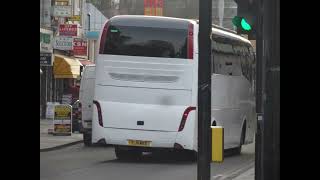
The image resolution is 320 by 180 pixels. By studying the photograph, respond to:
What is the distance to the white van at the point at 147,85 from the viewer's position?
1697 centimetres

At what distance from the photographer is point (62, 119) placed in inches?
1021

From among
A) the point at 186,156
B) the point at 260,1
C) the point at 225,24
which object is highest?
the point at 225,24

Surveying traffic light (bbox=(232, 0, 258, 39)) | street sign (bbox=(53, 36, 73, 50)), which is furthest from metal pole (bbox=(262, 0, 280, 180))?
street sign (bbox=(53, 36, 73, 50))

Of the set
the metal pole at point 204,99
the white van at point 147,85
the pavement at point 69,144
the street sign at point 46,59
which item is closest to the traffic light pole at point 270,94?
the metal pole at point 204,99

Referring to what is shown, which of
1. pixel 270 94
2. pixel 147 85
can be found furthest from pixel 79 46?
→ pixel 270 94

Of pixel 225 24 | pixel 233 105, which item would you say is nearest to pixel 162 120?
pixel 233 105

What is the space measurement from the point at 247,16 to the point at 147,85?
7.62 metres

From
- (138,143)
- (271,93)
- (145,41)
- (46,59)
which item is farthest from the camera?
(46,59)

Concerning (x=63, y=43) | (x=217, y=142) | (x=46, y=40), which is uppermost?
(x=46, y=40)

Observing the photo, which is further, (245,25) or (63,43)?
(63,43)

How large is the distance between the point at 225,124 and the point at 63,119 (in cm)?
833

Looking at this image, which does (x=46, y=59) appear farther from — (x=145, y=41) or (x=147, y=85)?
(x=147, y=85)

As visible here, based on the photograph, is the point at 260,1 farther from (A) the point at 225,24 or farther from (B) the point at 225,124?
(A) the point at 225,24

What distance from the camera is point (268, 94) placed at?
770 cm
